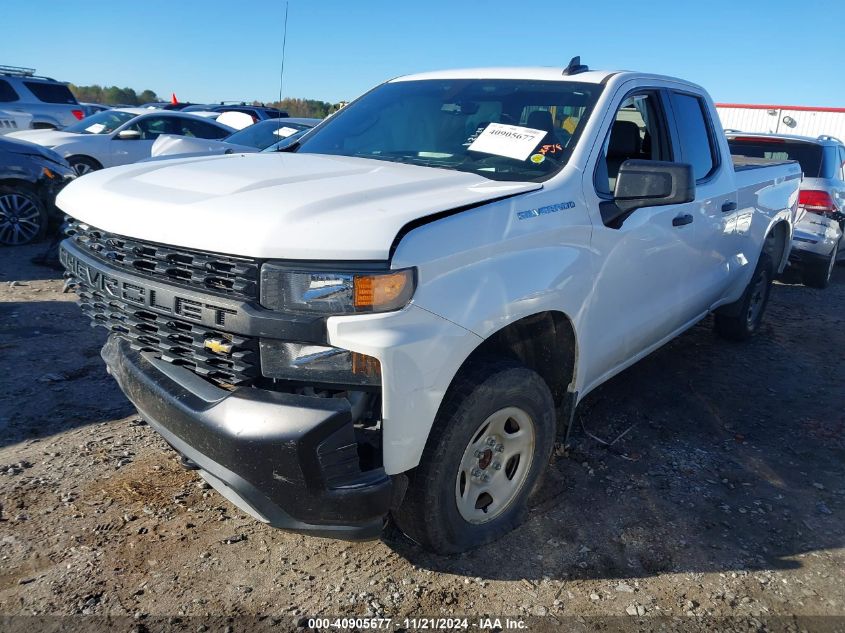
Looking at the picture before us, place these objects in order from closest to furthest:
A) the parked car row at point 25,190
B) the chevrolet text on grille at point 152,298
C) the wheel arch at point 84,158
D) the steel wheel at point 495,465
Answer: the chevrolet text on grille at point 152,298 → the steel wheel at point 495,465 → the parked car row at point 25,190 → the wheel arch at point 84,158

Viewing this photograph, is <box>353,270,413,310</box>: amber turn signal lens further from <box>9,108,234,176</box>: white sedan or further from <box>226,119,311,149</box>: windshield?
<box>9,108,234,176</box>: white sedan

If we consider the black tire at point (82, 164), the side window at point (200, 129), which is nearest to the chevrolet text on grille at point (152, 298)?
the black tire at point (82, 164)

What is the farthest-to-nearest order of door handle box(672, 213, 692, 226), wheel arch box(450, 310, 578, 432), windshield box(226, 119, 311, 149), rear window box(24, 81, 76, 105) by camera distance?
rear window box(24, 81, 76, 105) < windshield box(226, 119, 311, 149) < door handle box(672, 213, 692, 226) < wheel arch box(450, 310, 578, 432)

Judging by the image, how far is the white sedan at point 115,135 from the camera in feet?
33.1

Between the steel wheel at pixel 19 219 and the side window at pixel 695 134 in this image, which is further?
the steel wheel at pixel 19 219

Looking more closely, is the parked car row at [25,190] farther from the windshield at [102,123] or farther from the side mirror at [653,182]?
the side mirror at [653,182]

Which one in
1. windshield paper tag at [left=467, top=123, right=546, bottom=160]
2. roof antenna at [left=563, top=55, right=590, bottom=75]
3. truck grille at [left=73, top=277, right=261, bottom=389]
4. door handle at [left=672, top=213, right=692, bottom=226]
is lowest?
truck grille at [left=73, top=277, right=261, bottom=389]

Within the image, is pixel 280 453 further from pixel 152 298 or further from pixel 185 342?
pixel 152 298

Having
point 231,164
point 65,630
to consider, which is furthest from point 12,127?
point 65,630

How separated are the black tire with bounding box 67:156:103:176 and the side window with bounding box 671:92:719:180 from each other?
28.9ft

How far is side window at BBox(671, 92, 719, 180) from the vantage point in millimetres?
4062

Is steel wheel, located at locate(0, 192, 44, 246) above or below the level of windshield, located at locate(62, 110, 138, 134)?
below

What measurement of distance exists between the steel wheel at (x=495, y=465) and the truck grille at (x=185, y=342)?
0.90 metres

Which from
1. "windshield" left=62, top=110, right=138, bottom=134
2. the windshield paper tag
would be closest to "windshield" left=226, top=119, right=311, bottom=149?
"windshield" left=62, top=110, right=138, bottom=134
